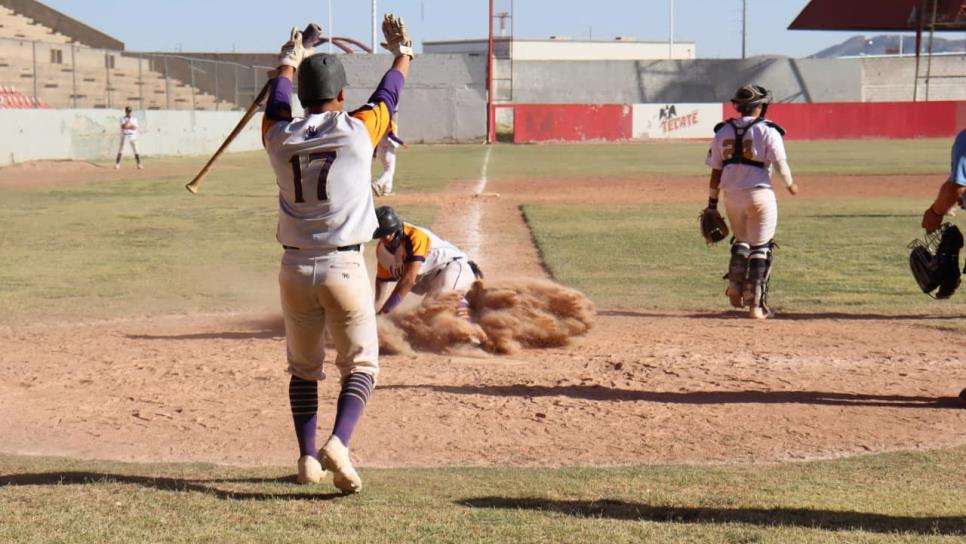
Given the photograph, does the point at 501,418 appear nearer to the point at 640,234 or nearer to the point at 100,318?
the point at 100,318

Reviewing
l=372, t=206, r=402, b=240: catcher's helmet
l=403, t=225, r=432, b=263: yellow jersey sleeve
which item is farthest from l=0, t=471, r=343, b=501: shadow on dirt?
l=403, t=225, r=432, b=263: yellow jersey sleeve

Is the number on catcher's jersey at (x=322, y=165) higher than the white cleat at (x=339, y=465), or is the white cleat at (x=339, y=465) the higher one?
the number on catcher's jersey at (x=322, y=165)

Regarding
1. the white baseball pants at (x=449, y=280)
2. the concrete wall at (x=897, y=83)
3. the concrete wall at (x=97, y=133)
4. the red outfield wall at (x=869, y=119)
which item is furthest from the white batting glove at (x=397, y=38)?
the concrete wall at (x=897, y=83)

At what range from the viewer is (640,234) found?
1850 centimetres

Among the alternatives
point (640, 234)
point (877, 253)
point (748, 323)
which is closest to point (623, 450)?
point (748, 323)

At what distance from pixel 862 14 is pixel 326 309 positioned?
73.1 metres

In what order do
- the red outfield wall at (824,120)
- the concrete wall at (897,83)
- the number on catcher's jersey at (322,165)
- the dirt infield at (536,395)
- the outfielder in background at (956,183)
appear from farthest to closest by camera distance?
the concrete wall at (897,83) < the red outfield wall at (824,120) < the outfielder in background at (956,183) < the dirt infield at (536,395) < the number on catcher's jersey at (322,165)

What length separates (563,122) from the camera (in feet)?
199

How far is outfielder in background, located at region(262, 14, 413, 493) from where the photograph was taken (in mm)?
5141

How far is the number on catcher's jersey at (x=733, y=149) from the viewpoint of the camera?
10.9m

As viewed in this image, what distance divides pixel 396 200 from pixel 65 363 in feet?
49.6

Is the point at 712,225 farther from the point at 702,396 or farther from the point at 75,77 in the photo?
the point at 75,77

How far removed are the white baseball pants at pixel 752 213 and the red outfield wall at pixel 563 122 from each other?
49.6 metres

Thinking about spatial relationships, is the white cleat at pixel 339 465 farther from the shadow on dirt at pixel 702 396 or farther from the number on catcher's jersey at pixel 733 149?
the number on catcher's jersey at pixel 733 149
